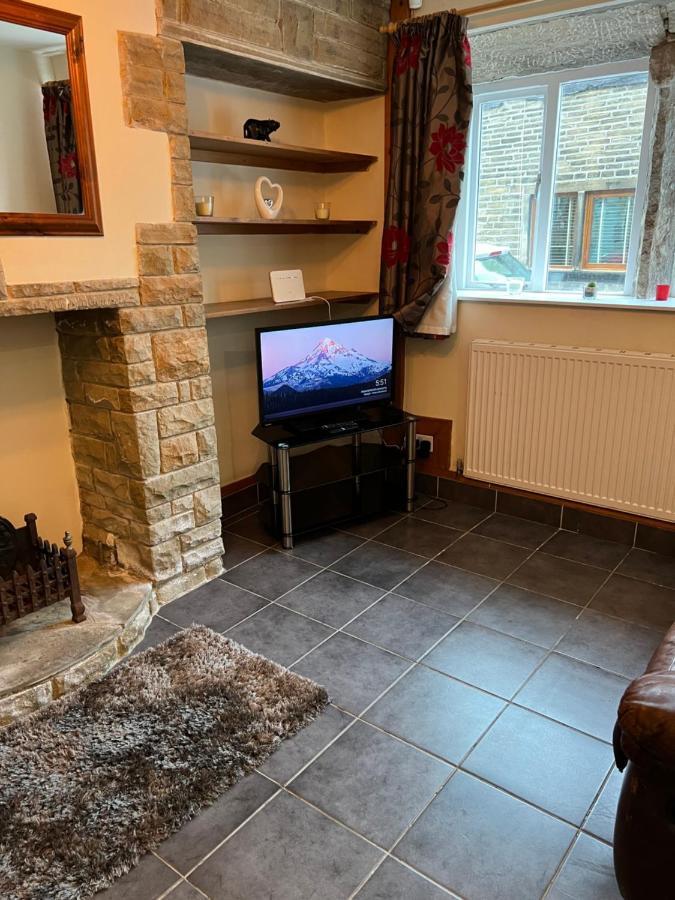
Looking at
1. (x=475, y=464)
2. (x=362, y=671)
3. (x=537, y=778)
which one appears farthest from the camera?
(x=475, y=464)

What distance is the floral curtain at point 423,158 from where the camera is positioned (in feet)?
9.58

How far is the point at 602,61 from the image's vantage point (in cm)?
285

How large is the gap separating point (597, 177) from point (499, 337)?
0.83 m

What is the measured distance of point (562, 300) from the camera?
3.00 meters

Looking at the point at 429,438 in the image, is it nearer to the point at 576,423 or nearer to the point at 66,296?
the point at 576,423

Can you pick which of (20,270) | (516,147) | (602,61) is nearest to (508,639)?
(20,270)

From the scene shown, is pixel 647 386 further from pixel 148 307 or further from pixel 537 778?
pixel 148 307

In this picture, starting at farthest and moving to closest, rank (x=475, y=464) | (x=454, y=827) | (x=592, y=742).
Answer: (x=475, y=464) → (x=592, y=742) → (x=454, y=827)

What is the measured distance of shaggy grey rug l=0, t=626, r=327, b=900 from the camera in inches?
59.1

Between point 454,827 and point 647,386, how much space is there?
198 cm

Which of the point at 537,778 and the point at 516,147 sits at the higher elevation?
the point at 516,147

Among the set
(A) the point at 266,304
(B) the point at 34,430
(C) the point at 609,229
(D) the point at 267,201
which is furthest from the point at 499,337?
(B) the point at 34,430

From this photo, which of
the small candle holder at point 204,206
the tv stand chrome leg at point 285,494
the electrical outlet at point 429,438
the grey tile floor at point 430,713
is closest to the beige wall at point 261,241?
the small candle holder at point 204,206

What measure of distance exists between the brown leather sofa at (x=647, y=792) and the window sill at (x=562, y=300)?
78.8 inches
